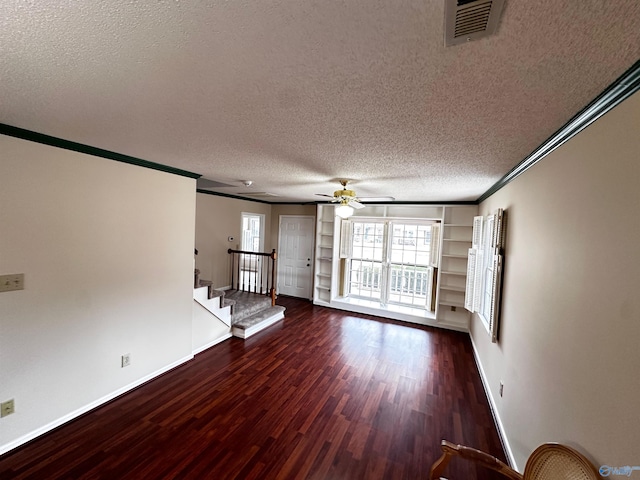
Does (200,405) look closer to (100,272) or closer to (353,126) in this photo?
(100,272)

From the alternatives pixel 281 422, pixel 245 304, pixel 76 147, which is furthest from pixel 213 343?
pixel 76 147

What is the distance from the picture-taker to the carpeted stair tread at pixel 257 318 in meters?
4.29

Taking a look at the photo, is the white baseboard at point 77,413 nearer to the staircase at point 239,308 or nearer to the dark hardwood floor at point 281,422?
the dark hardwood floor at point 281,422

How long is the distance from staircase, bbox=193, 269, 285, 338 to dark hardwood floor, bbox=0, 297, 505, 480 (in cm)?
39

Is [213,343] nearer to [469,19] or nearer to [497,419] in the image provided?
[497,419]

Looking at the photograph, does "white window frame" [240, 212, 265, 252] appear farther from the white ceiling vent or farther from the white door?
the white ceiling vent

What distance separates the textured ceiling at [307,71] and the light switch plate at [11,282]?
1.09m

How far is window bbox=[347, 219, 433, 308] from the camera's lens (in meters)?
5.49

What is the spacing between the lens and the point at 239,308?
461cm

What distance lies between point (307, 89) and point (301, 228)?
18.1 ft

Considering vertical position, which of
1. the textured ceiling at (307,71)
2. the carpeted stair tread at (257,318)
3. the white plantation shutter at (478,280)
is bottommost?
the carpeted stair tread at (257,318)

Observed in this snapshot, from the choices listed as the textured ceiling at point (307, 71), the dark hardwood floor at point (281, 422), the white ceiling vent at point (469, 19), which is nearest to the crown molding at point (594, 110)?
the textured ceiling at point (307, 71)

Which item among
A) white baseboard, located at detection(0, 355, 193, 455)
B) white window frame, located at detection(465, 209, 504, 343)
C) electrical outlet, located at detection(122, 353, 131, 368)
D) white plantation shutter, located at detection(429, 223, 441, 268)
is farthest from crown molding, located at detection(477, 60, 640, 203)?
white baseboard, located at detection(0, 355, 193, 455)

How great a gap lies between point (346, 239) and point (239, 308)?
9.02 feet
